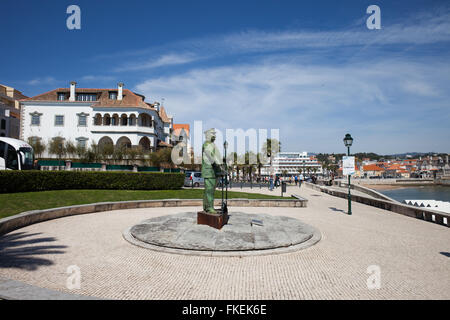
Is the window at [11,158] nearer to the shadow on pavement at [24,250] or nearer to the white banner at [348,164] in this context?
the shadow on pavement at [24,250]

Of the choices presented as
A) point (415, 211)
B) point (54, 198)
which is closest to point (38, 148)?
point (54, 198)

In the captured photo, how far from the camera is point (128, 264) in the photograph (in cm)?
543

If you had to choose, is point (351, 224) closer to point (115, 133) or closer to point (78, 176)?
point (78, 176)

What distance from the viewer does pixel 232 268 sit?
5.29 m

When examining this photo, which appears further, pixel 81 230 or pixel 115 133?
pixel 115 133

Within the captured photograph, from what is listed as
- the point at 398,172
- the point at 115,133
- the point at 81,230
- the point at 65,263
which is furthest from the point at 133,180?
the point at 398,172

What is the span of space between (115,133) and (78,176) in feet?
82.0

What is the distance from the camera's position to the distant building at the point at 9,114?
152 feet

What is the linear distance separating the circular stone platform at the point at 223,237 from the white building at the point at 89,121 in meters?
33.6

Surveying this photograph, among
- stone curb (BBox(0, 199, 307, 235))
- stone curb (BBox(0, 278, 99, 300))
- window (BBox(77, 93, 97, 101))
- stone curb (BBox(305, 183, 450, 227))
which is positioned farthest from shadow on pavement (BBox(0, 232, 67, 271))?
window (BBox(77, 93, 97, 101))

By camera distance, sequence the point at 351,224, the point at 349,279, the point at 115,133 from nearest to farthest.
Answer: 1. the point at 349,279
2. the point at 351,224
3. the point at 115,133

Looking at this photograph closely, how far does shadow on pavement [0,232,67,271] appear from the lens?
5270mm

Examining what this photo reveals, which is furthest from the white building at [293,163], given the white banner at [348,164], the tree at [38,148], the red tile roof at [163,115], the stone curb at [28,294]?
the stone curb at [28,294]

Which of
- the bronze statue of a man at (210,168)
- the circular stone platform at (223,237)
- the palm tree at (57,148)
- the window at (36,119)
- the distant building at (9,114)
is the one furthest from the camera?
the distant building at (9,114)
